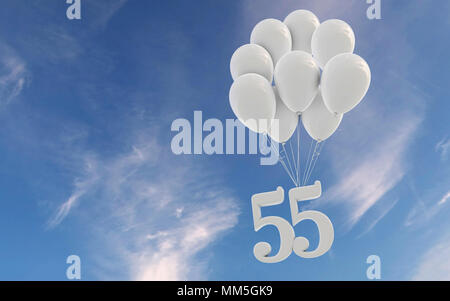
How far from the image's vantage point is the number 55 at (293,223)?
500cm

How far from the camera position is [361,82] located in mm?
4754

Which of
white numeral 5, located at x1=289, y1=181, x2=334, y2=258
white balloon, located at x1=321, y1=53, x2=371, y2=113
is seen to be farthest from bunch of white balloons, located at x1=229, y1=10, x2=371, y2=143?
white numeral 5, located at x1=289, y1=181, x2=334, y2=258

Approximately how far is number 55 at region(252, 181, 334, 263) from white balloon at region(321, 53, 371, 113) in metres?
1.03

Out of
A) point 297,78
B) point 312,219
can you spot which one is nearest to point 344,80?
point 297,78

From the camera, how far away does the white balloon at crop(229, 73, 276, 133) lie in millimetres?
4809

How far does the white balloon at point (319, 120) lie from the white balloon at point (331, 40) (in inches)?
19.6

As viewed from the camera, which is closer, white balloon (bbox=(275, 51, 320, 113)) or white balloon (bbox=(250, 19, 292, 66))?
white balloon (bbox=(275, 51, 320, 113))

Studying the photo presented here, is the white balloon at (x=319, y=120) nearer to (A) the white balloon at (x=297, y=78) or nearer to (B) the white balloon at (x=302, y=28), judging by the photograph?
(A) the white balloon at (x=297, y=78)

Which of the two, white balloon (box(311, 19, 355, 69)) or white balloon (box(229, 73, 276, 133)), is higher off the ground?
white balloon (box(311, 19, 355, 69))

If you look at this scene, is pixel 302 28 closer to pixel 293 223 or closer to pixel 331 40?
pixel 331 40

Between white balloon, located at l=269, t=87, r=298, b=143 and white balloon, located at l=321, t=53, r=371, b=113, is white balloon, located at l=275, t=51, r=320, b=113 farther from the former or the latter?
white balloon, located at l=269, t=87, r=298, b=143
